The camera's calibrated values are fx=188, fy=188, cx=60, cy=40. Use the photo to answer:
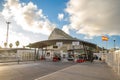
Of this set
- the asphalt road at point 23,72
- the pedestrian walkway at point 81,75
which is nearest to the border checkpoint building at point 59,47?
the asphalt road at point 23,72

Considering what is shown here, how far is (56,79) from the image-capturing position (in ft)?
39.3

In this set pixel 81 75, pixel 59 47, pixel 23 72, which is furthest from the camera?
pixel 59 47

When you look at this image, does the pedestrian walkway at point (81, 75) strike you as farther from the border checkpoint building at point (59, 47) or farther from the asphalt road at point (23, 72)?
the border checkpoint building at point (59, 47)

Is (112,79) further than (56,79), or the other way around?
(112,79)

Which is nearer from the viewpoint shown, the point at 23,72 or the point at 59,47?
the point at 23,72

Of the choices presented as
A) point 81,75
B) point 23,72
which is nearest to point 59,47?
point 23,72

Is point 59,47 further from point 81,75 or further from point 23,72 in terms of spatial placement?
point 81,75

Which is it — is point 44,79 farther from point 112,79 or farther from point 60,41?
point 60,41

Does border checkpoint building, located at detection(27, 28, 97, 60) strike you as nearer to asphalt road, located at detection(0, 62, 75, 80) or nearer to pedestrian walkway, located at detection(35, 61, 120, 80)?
asphalt road, located at detection(0, 62, 75, 80)

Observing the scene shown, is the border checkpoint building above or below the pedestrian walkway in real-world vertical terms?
above

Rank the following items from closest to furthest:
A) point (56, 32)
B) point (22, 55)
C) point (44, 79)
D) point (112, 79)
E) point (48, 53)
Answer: point (44, 79), point (112, 79), point (22, 55), point (48, 53), point (56, 32)

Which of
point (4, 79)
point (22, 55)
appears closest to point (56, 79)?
point (4, 79)

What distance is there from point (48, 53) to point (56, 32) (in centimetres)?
4683

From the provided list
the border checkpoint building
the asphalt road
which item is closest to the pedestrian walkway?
the asphalt road
